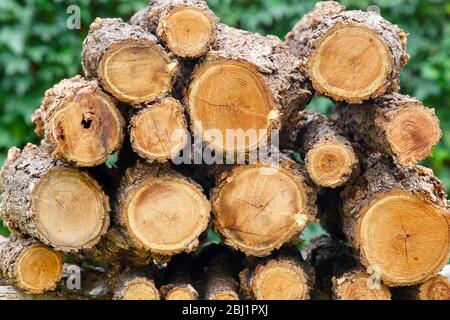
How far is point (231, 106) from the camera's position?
6.87 ft

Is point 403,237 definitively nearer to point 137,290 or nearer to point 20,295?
point 137,290

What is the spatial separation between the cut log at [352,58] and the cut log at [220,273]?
0.76 meters

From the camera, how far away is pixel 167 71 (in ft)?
6.84

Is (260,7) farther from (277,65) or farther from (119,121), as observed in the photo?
(119,121)

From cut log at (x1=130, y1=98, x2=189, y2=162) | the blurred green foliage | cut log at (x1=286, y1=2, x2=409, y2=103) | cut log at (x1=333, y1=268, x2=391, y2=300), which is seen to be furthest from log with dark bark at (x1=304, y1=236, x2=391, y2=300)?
the blurred green foliage

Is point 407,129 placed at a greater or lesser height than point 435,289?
greater

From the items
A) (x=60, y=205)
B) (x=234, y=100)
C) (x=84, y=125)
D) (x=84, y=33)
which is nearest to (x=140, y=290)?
(x=60, y=205)

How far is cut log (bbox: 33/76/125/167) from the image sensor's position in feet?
6.58

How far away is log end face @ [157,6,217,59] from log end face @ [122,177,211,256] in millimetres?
435

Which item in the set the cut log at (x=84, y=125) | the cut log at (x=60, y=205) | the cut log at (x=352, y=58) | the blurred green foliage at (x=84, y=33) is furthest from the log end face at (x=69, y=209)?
the blurred green foliage at (x=84, y=33)

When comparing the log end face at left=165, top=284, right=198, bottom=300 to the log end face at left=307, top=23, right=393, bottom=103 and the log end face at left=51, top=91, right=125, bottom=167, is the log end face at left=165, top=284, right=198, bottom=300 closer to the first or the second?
the log end face at left=51, top=91, right=125, bottom=167

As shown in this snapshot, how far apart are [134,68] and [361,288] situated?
106 centimetres

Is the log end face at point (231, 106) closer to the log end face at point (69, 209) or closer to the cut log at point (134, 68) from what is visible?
the cut log at point (134, 68)

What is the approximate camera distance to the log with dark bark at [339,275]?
7.18 ft
